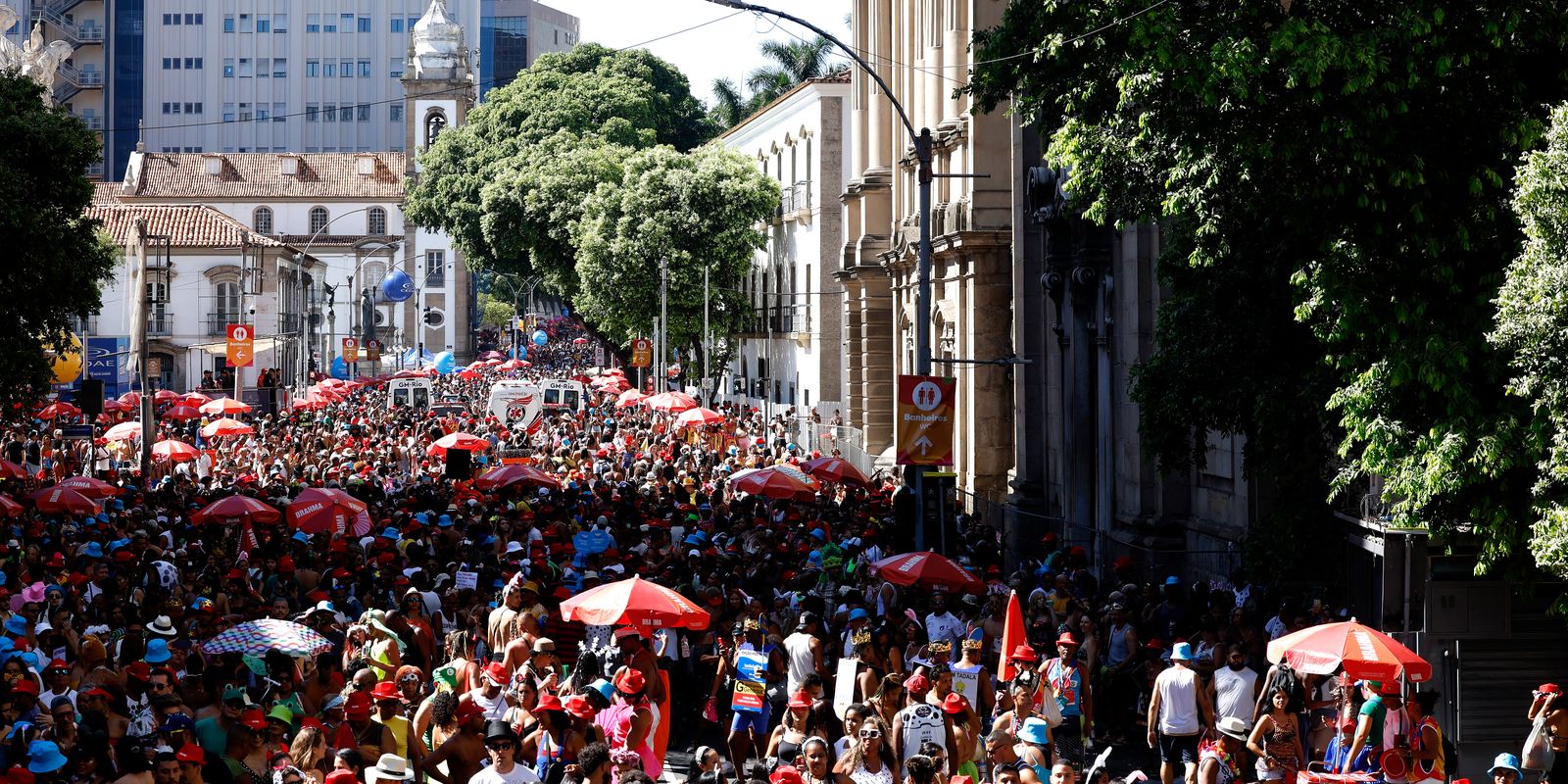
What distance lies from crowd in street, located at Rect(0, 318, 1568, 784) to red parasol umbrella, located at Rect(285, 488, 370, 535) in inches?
4.4

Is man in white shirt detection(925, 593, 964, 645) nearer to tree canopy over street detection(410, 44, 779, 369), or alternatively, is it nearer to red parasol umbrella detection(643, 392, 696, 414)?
red parasol umbrella detection(643, 392, 696, 414)

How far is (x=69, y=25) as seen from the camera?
127 meters

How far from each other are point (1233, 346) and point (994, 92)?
12.6ft

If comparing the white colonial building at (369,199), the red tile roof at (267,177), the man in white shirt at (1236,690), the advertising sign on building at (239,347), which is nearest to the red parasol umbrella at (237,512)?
the man in white shirt at (1236,690)

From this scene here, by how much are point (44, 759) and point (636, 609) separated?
5.09 metres

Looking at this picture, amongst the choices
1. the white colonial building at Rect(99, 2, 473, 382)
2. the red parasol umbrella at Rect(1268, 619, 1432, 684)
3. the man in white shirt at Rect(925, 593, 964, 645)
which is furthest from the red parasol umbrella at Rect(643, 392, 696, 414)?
the white colonial building at Rect(99, 2, 473, 382)

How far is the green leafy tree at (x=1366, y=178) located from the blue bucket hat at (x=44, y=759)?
Answer: 8.98 m

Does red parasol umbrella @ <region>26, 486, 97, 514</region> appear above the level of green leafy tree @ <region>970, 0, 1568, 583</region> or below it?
below

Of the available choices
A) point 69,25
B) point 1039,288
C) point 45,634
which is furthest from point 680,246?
point 69,25

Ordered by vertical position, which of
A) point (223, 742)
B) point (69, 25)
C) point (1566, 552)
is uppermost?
point (69, 25)

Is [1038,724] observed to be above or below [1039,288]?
below

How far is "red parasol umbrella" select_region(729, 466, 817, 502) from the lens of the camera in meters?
26.9

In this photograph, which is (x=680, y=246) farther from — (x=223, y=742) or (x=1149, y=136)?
(x=223, y=742)

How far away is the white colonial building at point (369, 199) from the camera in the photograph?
117m
